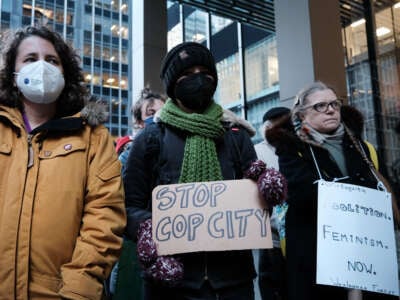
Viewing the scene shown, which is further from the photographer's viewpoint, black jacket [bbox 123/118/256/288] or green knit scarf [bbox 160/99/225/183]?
green knit scarf [bbox 160/99/225/183]

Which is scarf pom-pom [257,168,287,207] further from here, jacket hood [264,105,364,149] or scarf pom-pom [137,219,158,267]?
jacket hood [264,105,364,149]

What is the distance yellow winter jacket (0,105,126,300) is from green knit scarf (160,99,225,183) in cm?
38

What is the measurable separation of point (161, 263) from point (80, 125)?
31.5 inches

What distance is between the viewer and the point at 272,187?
6.29 ft

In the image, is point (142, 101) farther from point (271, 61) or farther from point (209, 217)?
point (271, 61)

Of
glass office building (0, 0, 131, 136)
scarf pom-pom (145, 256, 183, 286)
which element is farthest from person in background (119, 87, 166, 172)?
glass office building (0, 0, 131, 136)

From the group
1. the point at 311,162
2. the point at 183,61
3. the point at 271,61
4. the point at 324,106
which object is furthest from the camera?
the point at 271,61

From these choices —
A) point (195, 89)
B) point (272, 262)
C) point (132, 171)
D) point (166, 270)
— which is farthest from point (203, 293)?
point (272, 262)

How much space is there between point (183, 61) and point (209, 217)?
882 millimetres

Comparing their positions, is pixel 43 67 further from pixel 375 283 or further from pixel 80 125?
pixel 375 283

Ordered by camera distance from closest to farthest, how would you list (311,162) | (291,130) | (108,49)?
(311,162) < (291,130) < (108,49)

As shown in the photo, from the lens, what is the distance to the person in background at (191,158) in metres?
1.98

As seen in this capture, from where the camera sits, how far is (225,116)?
7.59 feet

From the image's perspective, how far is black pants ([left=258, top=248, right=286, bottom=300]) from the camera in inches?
137
